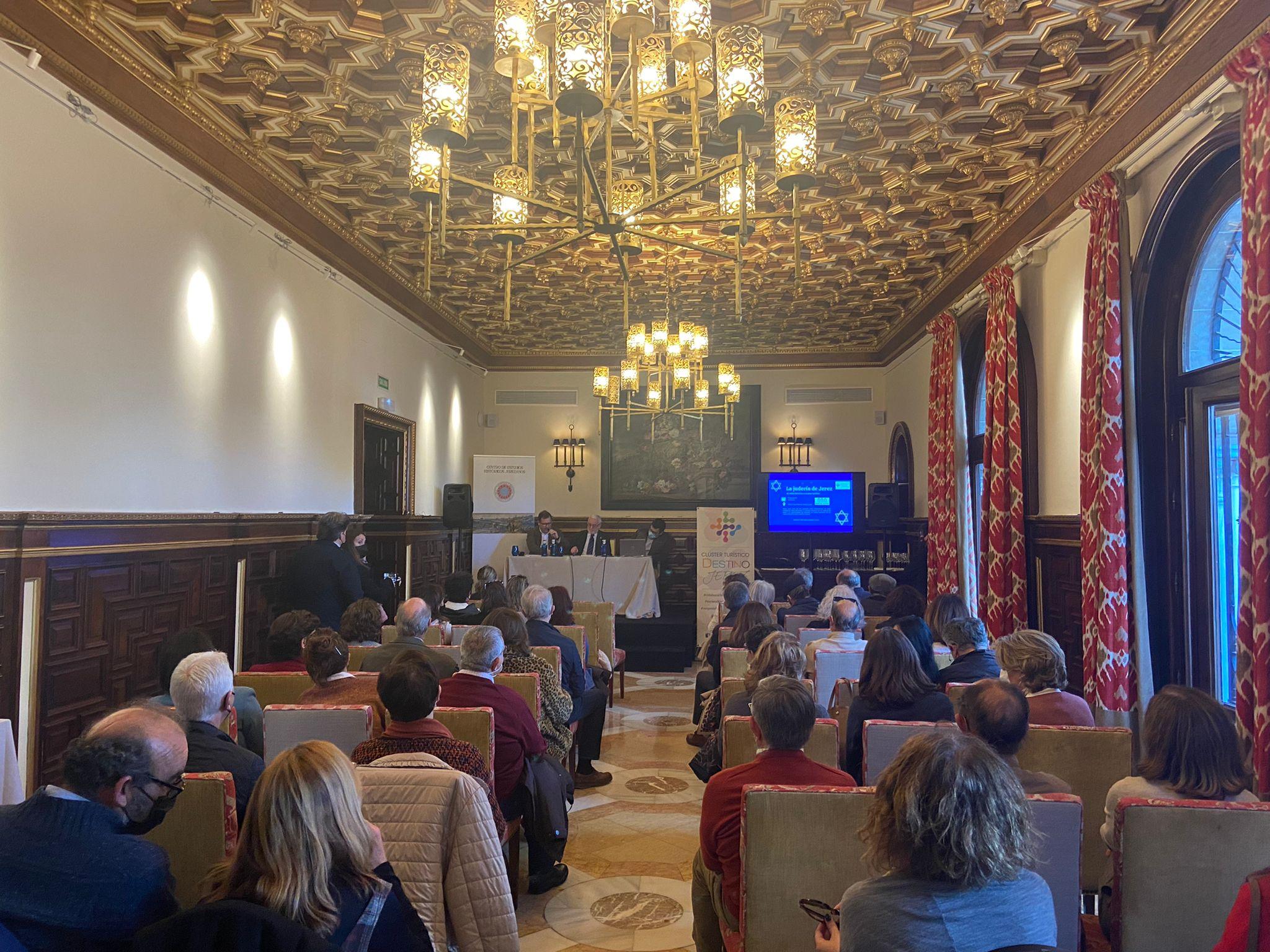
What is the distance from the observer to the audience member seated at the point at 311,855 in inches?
61.4

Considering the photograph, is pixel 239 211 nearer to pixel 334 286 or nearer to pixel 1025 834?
pixel 334 286

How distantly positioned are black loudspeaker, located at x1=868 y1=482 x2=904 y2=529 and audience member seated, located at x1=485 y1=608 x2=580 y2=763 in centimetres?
824

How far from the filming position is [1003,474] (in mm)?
7531

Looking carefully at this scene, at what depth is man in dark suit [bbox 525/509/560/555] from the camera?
12.0 meters

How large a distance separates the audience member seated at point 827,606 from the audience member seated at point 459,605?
2439 mm

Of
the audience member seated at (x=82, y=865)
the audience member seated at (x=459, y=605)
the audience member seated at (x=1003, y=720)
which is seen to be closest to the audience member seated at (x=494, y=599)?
the audience member seated at (x=459, y=605)

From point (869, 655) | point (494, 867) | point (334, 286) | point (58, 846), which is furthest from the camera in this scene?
point (334, 286)

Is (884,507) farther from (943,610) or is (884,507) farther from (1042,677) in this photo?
(1042,677)

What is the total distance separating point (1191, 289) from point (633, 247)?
11.2 feet

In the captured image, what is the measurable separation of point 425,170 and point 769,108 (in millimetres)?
2944

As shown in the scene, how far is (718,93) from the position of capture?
10.8ft

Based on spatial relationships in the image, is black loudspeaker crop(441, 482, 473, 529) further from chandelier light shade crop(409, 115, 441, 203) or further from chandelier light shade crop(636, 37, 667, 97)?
chandelier light shade crop(636, 37, 667, 97)

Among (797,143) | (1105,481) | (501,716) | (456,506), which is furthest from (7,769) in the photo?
(456,506)

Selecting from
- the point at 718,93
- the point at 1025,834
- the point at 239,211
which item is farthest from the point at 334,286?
the point at 1025,834
